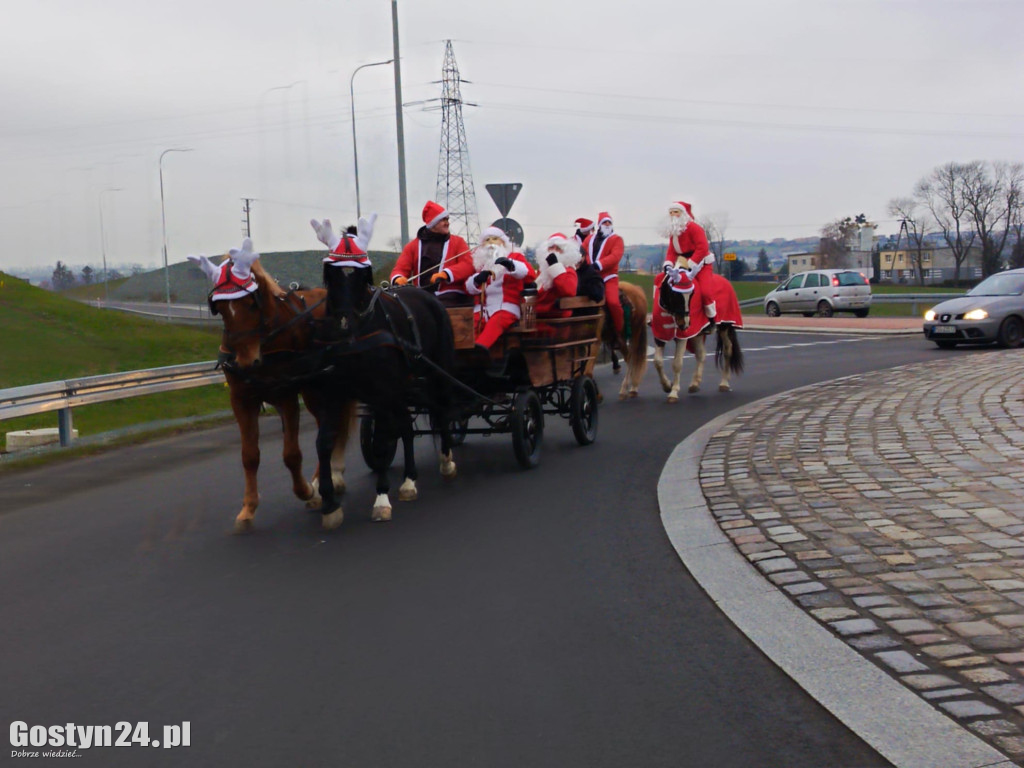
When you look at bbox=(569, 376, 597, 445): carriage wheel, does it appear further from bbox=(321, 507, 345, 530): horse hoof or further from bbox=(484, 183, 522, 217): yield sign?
bbox=(484, 183, 522, 217): yield sign

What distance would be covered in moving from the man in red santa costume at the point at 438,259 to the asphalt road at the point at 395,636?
6.18ft

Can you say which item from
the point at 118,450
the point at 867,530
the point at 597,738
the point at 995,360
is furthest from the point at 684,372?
the point at 597,738

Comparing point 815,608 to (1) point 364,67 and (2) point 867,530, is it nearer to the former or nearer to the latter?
(2) point 867,530

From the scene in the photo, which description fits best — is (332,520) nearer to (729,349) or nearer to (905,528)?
(905,528)

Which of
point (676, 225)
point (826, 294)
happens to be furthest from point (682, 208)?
point (826, 294)

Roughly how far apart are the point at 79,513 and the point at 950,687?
6427mm

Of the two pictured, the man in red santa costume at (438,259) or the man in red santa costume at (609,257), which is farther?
the man in red santa costume at (609,257)

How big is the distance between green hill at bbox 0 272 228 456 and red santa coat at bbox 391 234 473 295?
254 inches

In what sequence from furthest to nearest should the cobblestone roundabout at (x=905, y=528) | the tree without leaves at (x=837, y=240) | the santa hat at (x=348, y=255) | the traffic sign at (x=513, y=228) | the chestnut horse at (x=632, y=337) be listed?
the tree without leaves at (x=837, y=240), the traffic sign at (x=513, y=228), the chestnut horse at (x=632, y=337), the santa hat at (x=348, y=255), the cobblestone roundabout at (x=905, y=528)

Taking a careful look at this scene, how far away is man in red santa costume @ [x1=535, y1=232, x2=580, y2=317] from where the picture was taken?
10.2 meters

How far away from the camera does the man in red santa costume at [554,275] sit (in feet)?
33.3

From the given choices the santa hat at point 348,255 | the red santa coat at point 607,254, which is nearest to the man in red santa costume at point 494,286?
the santa hat at point 348,255

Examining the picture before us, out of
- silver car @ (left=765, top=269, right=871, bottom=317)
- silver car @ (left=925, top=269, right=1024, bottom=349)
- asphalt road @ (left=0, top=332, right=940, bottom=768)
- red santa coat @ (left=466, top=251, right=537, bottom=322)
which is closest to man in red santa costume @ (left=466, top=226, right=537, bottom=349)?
red santa coat @ (left=466, top=251, right=537, bottom=322)

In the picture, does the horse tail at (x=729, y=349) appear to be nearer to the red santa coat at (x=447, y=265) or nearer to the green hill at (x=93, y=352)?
the red santa coat at (x=447, y=265)
